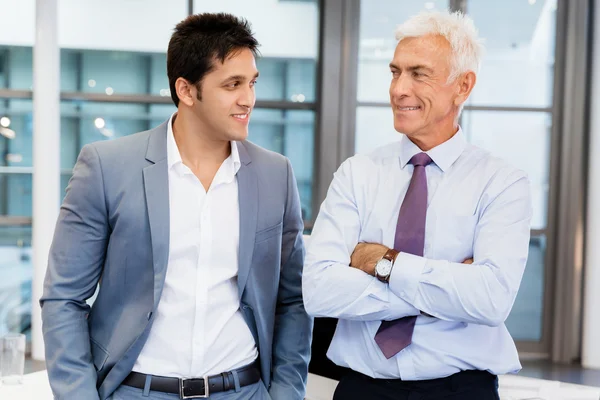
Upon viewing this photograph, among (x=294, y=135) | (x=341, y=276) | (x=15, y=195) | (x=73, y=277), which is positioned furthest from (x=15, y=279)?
(x=341, y=276)

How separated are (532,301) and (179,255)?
14.0ft

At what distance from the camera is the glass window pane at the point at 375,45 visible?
5258 millimetres

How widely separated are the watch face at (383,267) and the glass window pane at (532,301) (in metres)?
4.03

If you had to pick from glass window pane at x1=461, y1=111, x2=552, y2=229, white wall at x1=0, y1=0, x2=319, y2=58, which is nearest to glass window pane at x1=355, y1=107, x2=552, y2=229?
glass window pane at x1=461, y1=111, x2=552, y2=229

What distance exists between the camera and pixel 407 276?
1.59 m

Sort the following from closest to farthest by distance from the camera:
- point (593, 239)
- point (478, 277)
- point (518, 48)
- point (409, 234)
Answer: point (478, 277)
point (409, 234)
point (593, 239)
point (518, 48)

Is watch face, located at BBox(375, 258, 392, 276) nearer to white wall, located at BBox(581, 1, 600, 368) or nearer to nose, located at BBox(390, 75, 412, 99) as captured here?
nose, located at BBox(390, 75, 412, 99)

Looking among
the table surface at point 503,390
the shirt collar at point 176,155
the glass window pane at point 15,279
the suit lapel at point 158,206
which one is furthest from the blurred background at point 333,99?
the suit lapel at point 158,206

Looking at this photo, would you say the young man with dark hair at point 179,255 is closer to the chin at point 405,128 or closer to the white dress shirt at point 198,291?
the white dress shirt at point 198,291

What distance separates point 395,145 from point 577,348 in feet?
13.2

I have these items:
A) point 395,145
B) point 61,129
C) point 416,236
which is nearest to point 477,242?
point 416,236

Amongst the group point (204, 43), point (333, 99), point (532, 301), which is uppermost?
point (333, 99)

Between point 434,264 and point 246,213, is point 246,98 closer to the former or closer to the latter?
point 246,213

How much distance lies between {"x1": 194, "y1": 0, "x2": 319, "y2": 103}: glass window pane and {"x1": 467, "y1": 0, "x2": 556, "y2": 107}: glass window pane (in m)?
1.23
